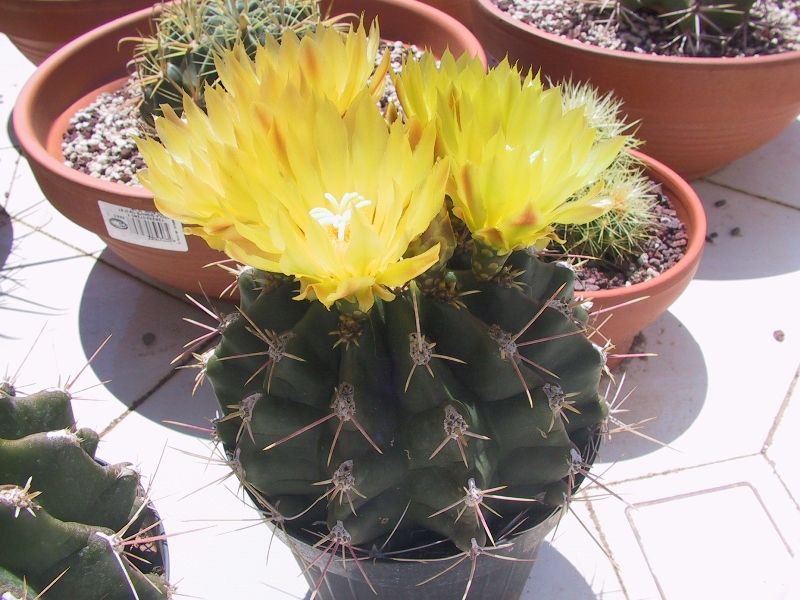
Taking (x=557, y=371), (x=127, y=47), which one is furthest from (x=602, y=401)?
(x=127, y=47)

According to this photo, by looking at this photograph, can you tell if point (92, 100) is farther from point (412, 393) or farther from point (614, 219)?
point (412, 393)

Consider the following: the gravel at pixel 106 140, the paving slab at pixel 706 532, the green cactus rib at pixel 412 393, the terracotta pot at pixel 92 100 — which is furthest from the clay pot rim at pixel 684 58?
the green cactus rib at pixel 412 393

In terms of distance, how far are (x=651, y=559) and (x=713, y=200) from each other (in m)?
1.07

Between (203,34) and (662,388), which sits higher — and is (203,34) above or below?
above

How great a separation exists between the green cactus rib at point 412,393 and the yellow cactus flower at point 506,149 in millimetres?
102

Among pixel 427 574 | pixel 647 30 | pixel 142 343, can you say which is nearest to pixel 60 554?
pixel 427 574

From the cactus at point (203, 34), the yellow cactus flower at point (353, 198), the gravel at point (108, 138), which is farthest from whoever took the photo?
the gravel at point (108, 138)

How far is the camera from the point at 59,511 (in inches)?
28.3

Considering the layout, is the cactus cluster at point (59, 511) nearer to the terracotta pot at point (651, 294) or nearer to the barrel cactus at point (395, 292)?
the barrel cactus at point (395, 292)

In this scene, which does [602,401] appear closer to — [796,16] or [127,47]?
[127,47]

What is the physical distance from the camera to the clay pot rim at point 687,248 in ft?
4.03

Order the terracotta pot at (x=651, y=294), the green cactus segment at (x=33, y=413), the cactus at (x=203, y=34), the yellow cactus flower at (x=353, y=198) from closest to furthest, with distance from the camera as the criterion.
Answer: the yellow cactus flower at (x=353, y=198), the green cactus segment at (x=33, y=413), the terracotta pot at (x=651, y=294), the cactus at (x=203, y=34)

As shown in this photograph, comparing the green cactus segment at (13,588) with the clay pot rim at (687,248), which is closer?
the green cactus segment at (13,588)

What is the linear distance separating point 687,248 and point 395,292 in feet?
3.20
